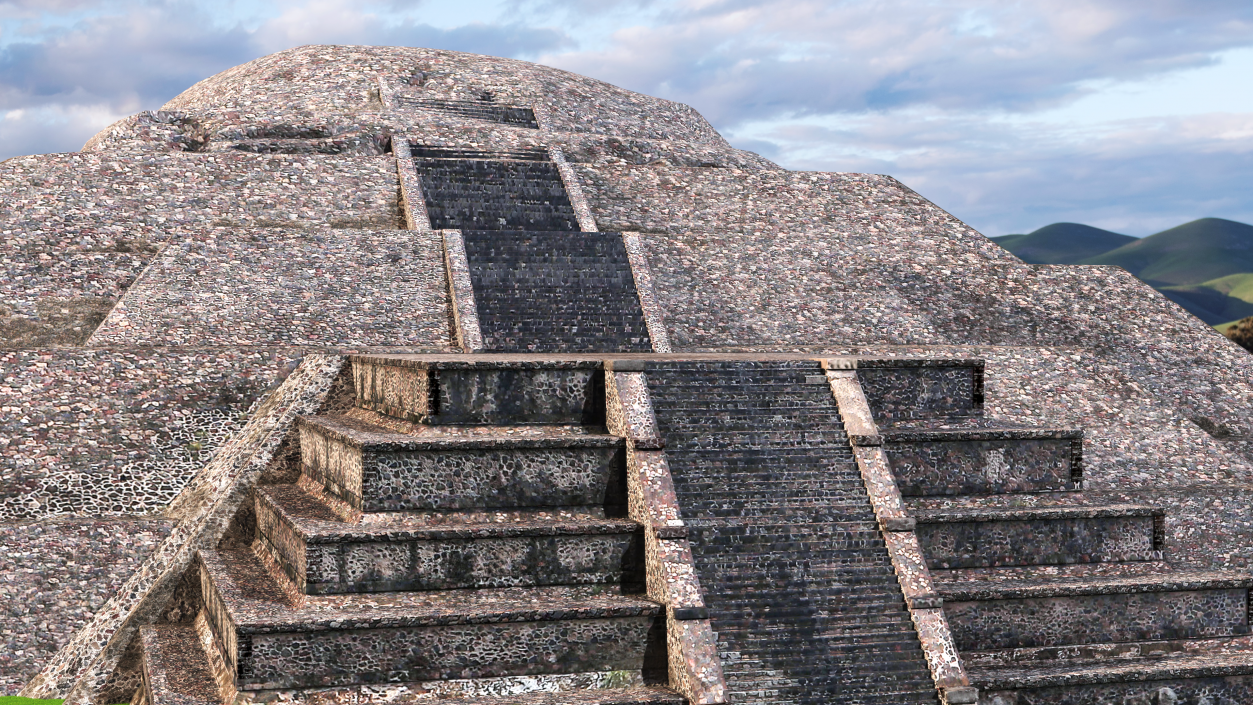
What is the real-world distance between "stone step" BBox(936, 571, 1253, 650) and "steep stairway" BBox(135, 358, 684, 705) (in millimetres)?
2935

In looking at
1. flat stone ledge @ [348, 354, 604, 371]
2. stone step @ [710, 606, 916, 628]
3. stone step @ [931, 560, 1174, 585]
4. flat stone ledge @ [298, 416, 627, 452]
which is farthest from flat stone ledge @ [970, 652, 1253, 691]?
flat stone ledge @ [348, 354, 604, 371]

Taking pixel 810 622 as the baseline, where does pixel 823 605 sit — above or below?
above

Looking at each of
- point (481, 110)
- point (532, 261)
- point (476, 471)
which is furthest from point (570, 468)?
point (481, 110)

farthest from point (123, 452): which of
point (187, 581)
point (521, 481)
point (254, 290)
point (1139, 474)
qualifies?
point (1139, 474)

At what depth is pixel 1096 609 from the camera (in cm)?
1098

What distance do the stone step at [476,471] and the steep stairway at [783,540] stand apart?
0.67 meters

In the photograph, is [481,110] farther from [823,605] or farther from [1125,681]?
[1125,681]

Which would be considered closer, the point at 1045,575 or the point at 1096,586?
the point at 1096,586

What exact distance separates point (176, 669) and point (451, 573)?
2.50 m

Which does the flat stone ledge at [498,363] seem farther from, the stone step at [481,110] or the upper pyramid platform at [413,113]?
the stone step at [481,110]

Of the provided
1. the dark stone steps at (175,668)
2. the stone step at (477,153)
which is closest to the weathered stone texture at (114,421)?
the dark stone steps at (175,668)

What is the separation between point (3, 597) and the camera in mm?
11156

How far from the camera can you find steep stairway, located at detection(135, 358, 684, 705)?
9.28m

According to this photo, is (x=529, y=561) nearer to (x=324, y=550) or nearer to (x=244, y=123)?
(x=324, y=550)
